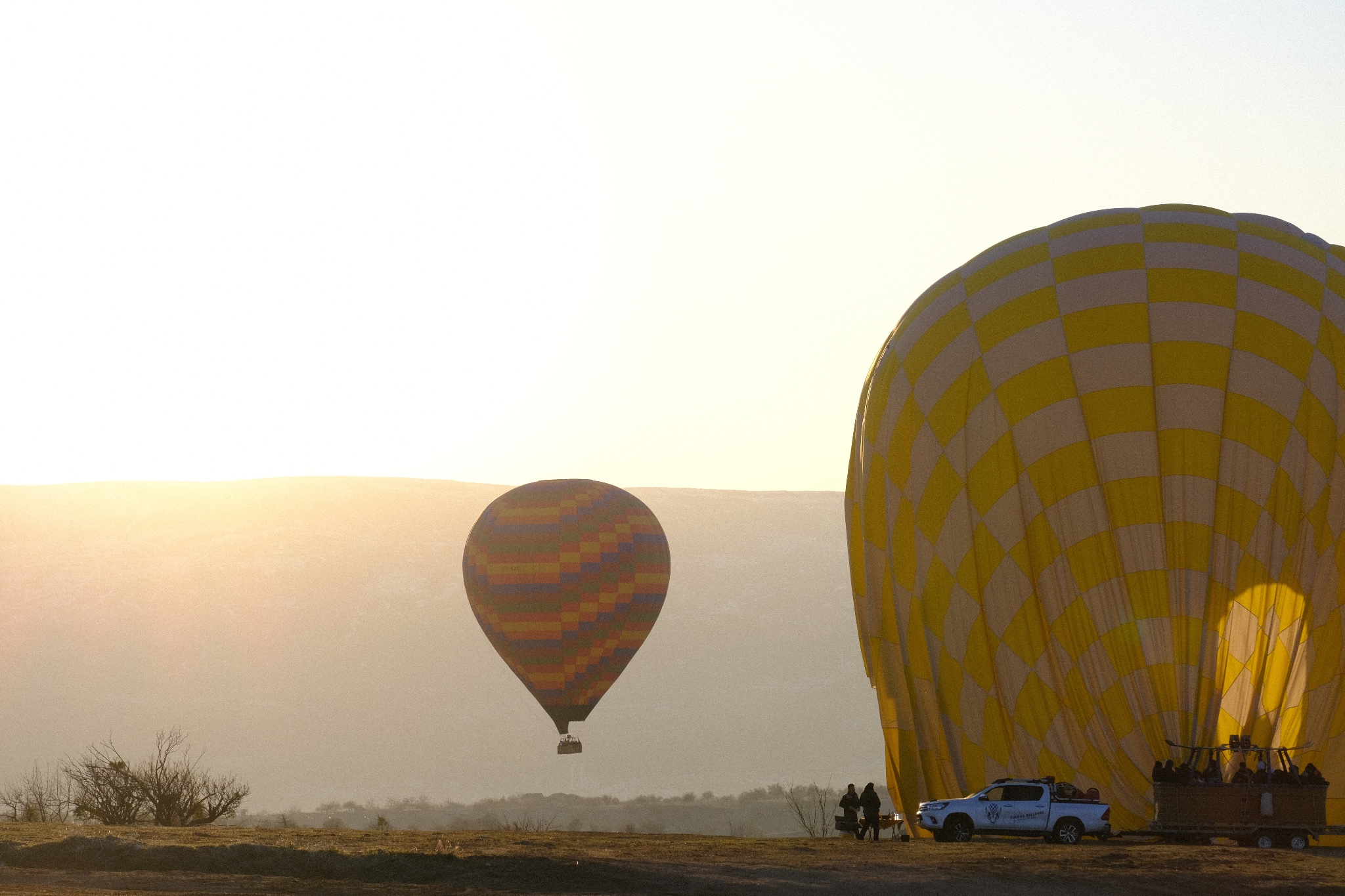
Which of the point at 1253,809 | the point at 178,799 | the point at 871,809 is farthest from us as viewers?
the point at 178,799

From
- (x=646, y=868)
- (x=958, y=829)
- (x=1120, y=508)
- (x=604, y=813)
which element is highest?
(x=1120, y=508)

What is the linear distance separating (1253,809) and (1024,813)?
3211 mm

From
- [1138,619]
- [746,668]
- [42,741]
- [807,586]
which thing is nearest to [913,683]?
[1138,619]

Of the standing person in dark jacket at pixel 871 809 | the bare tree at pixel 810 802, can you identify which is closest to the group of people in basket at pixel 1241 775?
the standing person in dark jacket at pixel 871 809

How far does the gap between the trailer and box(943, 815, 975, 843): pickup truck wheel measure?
292 cm

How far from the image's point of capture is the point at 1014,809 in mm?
24859

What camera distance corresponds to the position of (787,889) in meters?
19.0

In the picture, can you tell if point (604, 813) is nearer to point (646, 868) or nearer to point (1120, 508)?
point (1120, 508)

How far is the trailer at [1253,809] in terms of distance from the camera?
78.8ft

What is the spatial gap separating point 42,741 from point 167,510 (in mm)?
50410

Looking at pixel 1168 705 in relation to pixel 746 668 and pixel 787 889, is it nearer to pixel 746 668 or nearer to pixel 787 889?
pixel 787 889

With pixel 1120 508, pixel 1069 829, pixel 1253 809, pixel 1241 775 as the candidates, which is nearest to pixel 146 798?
pixel 1069 829

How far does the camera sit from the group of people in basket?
24156 millimetres

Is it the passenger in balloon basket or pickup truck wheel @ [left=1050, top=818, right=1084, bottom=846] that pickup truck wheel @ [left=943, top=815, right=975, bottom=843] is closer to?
pickup truck wheel @ [left=1050, top=818, right=1084, bottom=846]
